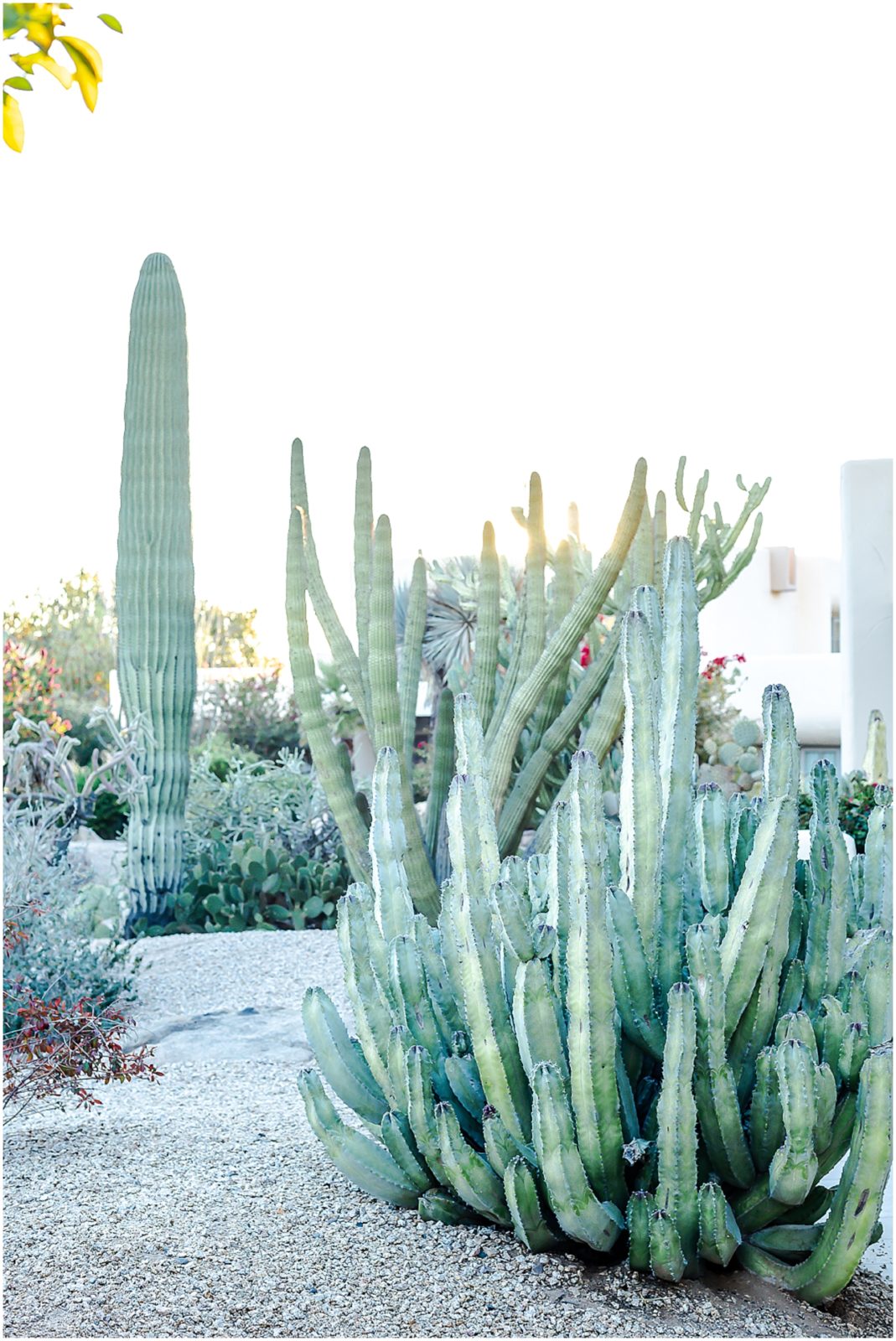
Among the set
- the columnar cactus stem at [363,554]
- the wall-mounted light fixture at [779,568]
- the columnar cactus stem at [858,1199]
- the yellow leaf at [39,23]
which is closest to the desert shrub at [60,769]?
the columnar cactus stem at [363,554]

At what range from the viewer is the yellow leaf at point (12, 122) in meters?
1.38

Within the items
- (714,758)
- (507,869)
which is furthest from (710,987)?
(714,758)

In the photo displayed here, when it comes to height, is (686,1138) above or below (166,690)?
below

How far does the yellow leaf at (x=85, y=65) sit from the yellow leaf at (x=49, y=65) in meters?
0.02

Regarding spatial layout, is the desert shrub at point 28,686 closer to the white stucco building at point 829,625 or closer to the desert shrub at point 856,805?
the white stucco building at point 829,625

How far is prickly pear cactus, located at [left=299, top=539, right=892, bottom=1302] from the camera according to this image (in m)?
1.85

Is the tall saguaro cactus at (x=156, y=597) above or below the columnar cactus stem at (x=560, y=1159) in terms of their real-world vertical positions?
above

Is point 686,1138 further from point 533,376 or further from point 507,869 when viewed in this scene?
point 533,376

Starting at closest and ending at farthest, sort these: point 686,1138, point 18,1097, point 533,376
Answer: point 686,1138, point 18,1097, point 533,376

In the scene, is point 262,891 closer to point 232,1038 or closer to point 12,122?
point 232,1038

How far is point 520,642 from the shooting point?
5.25 metres

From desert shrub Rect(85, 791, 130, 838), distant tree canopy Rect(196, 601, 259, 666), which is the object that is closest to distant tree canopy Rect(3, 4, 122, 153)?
desert shrub Rect(85, 791, 130, 838)

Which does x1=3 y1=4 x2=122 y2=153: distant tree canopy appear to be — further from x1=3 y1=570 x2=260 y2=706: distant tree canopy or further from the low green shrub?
x1=3 y1=570 x2=260 y2=706: distant tree canopy

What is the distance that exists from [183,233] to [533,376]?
7.02 ft
